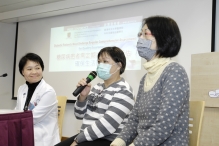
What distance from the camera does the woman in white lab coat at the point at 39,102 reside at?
2.00 m

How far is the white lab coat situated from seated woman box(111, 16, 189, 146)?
872mm

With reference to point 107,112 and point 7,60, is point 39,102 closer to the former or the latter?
point 107,112

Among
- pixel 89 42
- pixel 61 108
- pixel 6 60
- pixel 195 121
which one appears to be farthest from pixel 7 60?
pixel 195 121

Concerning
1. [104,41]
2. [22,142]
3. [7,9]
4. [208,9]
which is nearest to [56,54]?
[104,41]

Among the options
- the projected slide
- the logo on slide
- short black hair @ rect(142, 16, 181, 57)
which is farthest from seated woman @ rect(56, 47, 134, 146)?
the projected slide

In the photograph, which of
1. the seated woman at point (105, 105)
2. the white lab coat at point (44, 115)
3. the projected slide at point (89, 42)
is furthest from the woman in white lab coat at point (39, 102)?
the projected slide at point (89, 42)

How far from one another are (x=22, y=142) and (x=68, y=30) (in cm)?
280

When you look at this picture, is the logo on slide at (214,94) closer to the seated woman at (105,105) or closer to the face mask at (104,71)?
the seated woman at (105,105)

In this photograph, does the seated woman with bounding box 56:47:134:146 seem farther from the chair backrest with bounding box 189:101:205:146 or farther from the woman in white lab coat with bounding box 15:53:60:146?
the chair backrest with bounding box 189:101:205:146

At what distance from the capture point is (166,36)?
4.17 feet

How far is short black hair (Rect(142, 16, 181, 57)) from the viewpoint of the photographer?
1271 mm

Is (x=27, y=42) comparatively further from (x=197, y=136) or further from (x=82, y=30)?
(x=197, y=136)

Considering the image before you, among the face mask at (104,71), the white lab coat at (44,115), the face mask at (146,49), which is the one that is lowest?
the white lab coat at (44,115)

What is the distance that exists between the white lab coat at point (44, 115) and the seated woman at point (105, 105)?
0.28 m
